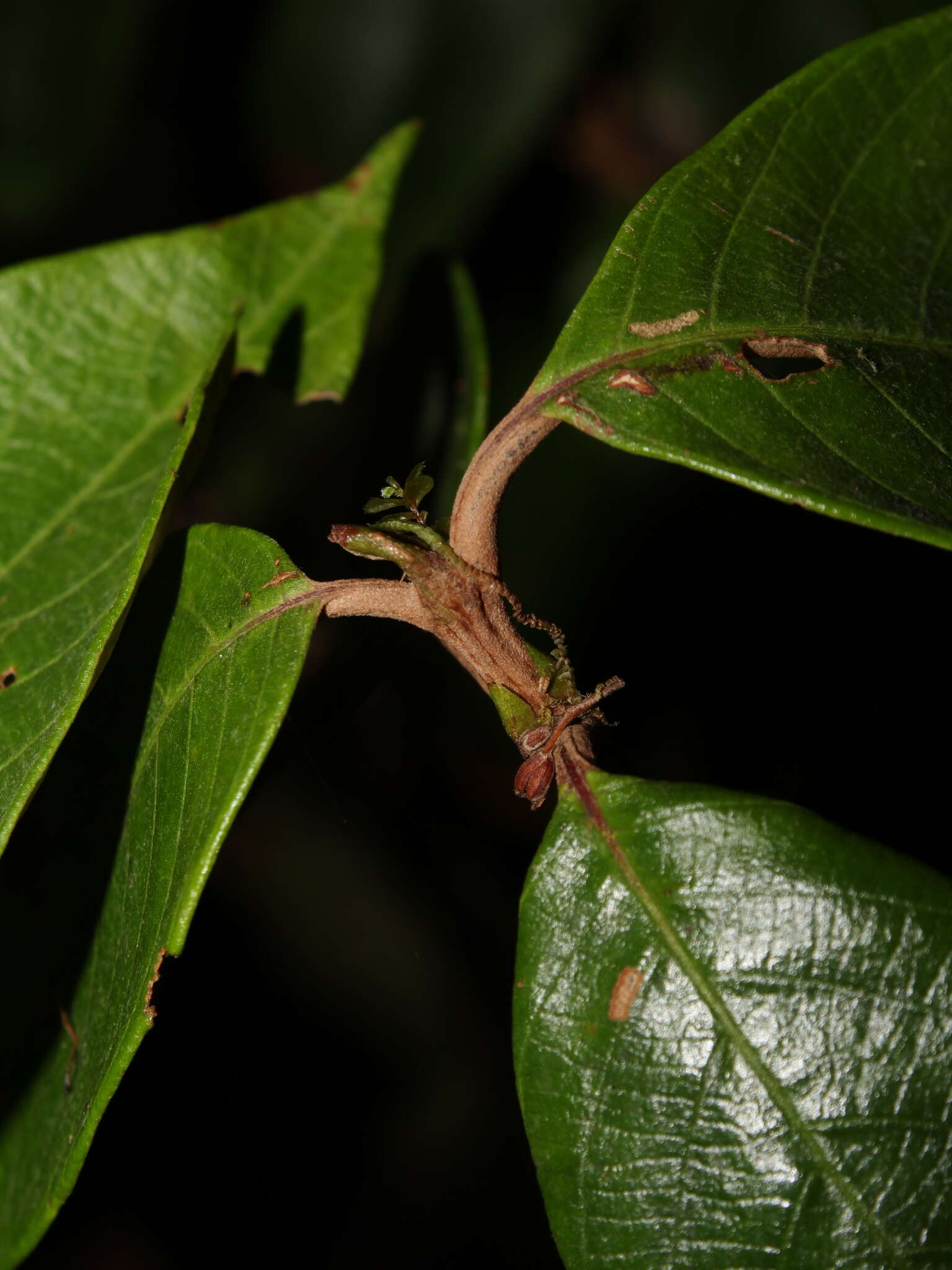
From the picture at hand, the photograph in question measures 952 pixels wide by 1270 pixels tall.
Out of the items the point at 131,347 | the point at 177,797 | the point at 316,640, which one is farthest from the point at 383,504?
the point at 316,640

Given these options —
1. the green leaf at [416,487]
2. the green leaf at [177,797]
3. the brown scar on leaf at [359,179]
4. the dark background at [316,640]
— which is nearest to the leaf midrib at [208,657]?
the green leaf at [177,797]

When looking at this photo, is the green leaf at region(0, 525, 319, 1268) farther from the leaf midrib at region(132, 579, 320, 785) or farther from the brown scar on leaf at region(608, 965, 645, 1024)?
the brown scar on leaf at region(608, 965, 645, 1024)

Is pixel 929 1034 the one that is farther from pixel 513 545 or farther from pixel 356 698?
pixel 513 545

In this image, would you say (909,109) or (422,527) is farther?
(909,109)

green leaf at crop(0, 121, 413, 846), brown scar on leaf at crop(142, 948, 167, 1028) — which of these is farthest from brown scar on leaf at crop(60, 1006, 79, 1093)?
green leaf at crop(0, 121, 413, 846)

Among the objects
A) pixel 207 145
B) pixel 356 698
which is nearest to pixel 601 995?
pixel 356 698

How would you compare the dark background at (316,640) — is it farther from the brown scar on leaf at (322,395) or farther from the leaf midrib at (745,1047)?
the leaf midrib at (745,1047)
